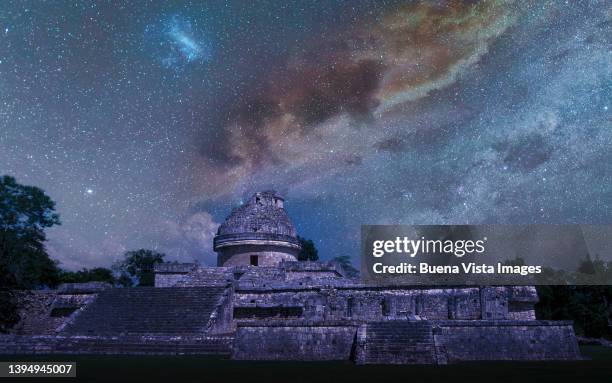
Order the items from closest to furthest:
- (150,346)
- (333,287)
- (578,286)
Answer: (150,346)
(333,287)
(578,286)

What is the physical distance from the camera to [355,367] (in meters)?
14.0

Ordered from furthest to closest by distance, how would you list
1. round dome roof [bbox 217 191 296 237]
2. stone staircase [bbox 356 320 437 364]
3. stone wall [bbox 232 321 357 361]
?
round dome roof [bbox 217 191 296 237] → stone wall [bbox 232 321 357 361] → stone staircase [bbox 356 320 437 364]

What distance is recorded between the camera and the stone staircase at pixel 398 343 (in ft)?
50.0

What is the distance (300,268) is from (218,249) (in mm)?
6618

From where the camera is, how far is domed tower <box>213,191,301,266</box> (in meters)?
32.6

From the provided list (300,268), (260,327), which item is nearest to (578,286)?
(300,268)

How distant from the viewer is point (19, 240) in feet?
99.7

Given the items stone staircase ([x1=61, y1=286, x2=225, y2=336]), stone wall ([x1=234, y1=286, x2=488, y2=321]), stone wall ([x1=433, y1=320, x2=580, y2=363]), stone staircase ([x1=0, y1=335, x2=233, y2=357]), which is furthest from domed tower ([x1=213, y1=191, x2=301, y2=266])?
stone wall ([x1=433, y1=320, x2=580, y2=363])

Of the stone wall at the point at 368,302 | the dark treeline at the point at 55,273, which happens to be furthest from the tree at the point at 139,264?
the stone wall at the point at 368,302

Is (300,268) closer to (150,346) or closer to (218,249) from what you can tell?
(218,249)

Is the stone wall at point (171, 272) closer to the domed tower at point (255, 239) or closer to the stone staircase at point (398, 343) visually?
the domed tower at point (255, 239)

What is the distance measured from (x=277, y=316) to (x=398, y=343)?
33.6ft

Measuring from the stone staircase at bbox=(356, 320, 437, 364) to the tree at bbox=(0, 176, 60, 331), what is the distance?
65.3ft

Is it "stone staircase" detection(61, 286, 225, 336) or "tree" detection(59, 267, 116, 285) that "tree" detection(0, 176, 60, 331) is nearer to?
"stone staircase" detection(61, 286, 225, 336)
